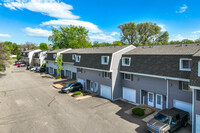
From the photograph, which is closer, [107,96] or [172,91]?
[172,91]

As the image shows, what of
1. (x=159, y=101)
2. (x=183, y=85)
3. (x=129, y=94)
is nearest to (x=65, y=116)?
(x=129, y=94)

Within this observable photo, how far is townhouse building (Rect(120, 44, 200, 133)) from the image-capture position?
430 inches

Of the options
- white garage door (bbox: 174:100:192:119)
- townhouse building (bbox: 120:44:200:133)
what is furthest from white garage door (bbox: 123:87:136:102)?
white garage door (bbox: 174:100:192:119)

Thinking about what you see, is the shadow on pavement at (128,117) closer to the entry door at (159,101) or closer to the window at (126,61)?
the entry door at (159,101)

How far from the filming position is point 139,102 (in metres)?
17.5

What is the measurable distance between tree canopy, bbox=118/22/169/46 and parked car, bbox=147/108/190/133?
48168 millimetres

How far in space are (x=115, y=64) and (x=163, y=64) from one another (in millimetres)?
6551

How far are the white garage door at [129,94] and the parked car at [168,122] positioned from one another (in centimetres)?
623

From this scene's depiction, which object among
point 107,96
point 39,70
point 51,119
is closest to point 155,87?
point 107,96

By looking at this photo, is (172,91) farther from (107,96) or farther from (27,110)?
(27,110)

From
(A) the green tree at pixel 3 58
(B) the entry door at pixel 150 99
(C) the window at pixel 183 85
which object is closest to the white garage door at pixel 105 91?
(B) the entry door at pixel 150 99

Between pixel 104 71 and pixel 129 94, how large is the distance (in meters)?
4.83

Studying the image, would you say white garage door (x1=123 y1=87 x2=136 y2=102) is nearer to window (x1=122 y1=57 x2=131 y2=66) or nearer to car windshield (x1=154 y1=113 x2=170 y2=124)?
window (x1=122 y1=57 x2=131 y2=66)

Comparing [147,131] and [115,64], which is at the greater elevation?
[115,64]
